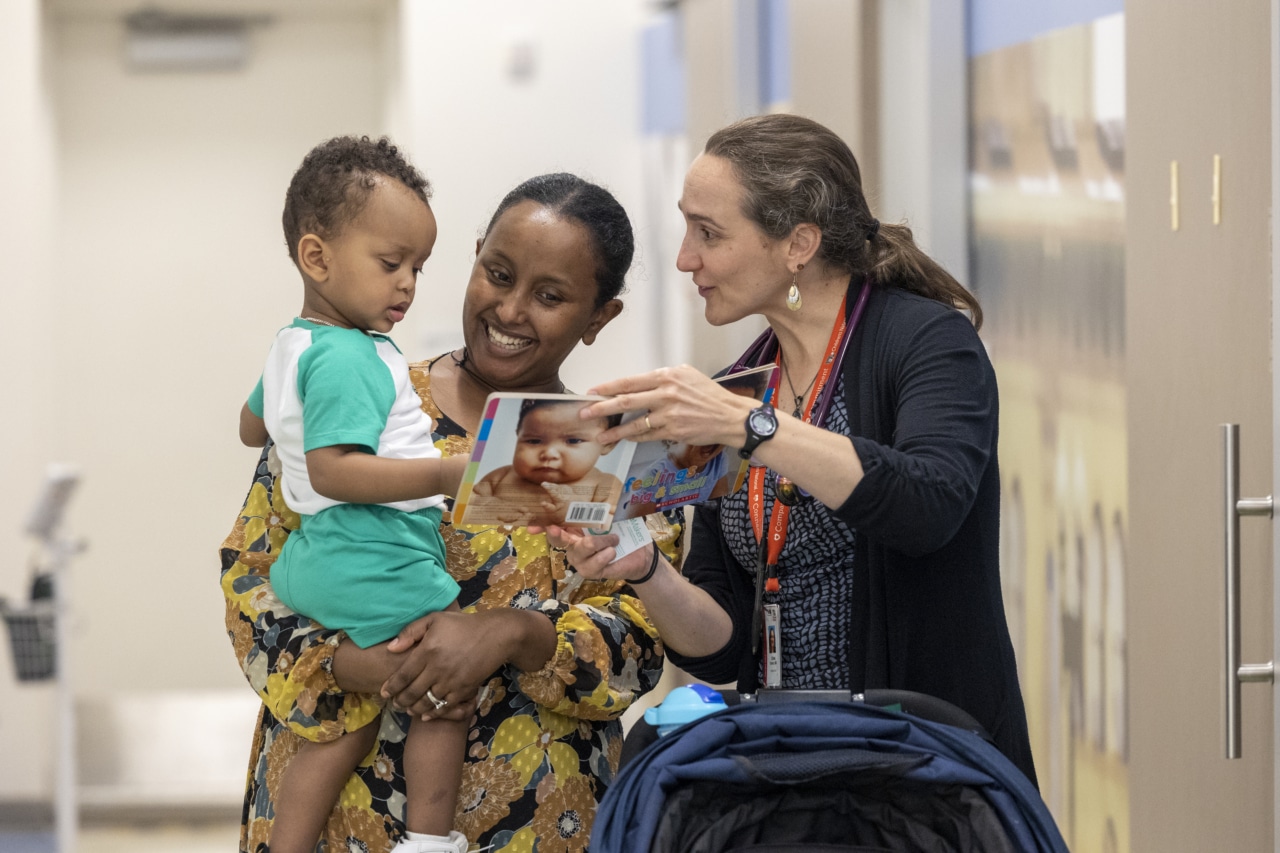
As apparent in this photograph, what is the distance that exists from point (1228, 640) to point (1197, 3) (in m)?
1.04

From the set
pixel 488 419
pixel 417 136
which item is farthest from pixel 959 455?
pixel 417 136

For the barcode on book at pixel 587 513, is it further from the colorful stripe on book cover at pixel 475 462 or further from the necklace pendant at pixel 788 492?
the necklace pendant at pixel 788 492

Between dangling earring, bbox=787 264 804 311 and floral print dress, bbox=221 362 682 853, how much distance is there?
1.49ft

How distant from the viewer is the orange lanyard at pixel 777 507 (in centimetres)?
187

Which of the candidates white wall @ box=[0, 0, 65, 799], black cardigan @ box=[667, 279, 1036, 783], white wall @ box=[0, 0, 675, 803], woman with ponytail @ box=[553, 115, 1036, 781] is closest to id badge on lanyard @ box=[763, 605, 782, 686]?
woman with ponytail @ box=[553, 115, 1036, 781]

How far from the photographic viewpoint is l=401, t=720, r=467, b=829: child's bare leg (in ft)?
5.68

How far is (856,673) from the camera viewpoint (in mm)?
1799

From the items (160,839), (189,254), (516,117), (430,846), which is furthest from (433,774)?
(189,254)

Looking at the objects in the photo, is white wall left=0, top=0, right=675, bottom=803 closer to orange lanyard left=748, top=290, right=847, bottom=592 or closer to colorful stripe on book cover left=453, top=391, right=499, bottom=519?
orange lanyard left=748, top=290, right=847, bottom=592

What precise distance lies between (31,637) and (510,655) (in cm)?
368

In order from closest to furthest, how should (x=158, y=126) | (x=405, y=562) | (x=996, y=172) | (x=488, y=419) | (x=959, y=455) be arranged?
(x=488, y=419) < (x=959, y=455) < (x=405, y=562) < (x=996, y=172) < (x=158, y=126)

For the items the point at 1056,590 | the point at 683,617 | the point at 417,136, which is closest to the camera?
the point at 683,617

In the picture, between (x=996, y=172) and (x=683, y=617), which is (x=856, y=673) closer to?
(x=683, y=617)

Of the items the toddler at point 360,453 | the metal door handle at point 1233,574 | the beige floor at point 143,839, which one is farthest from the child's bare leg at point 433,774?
the beige floor at point 143,839
